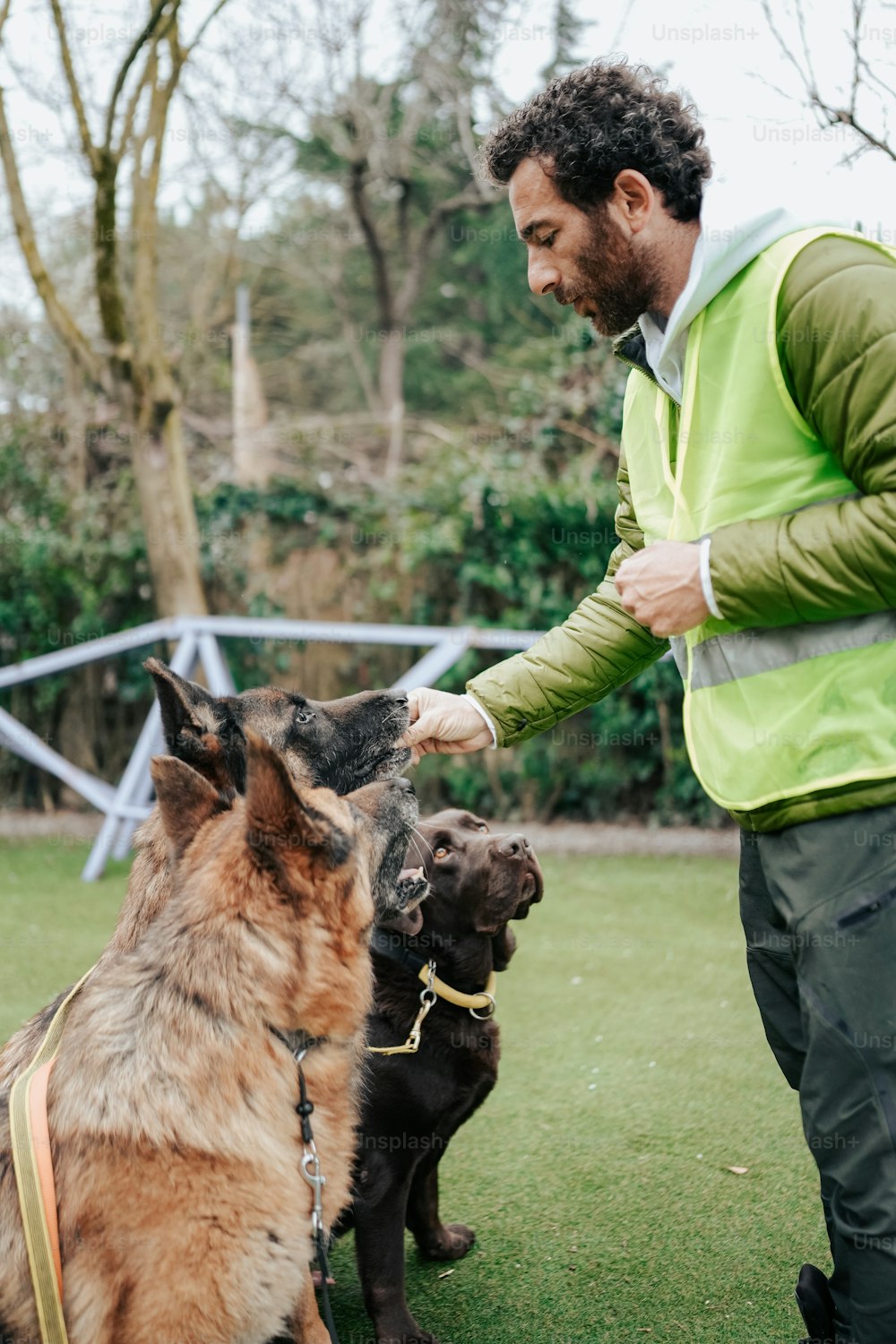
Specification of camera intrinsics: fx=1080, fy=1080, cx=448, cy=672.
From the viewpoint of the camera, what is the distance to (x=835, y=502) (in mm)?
2008

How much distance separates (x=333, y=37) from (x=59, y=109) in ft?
17.3

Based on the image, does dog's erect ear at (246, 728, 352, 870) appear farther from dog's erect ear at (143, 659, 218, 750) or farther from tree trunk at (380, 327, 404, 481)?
tree trunk at (380, 327, 404, 481)

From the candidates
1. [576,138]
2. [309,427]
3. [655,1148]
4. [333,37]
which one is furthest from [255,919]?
[309,427]

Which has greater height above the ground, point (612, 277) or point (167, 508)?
point (612, 277)

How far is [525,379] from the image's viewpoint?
10781mm

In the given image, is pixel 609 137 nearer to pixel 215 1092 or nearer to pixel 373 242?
pixel 215 1092

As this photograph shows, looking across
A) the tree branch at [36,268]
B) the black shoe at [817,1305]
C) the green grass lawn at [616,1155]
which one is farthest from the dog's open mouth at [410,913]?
the tree branch at [36,268]

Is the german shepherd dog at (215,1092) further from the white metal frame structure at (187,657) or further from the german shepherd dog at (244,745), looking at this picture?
the white metal frame structure at (187,657)

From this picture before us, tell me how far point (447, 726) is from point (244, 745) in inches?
29.7

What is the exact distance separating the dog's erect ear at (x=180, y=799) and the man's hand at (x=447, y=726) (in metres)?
0.67

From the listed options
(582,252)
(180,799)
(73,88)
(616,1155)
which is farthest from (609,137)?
(73,88)

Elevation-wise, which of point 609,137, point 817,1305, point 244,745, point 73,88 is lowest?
point 817,1305

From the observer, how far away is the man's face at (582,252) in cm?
227

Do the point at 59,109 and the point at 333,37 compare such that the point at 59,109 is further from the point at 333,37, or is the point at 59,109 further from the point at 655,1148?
the point at 655,1148
